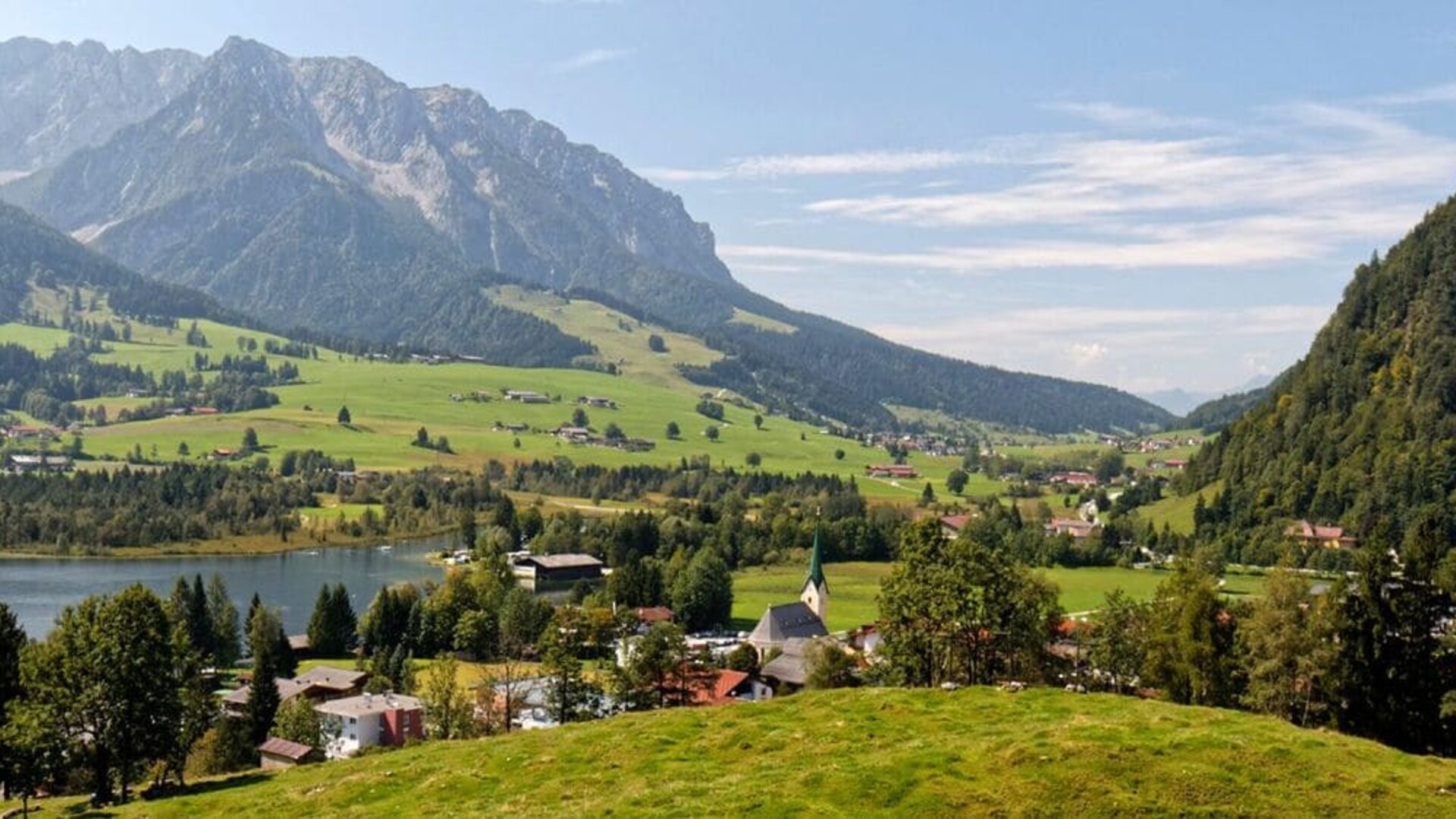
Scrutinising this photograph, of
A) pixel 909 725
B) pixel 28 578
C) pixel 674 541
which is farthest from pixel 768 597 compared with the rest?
pixel 909 725

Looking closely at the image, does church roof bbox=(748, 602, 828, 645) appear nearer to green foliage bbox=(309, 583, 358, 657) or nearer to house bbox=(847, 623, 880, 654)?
house bbox=(847, 623, 880, 654)

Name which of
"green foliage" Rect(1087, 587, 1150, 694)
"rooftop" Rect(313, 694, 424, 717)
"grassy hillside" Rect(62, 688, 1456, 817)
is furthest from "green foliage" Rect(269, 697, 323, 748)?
"green foliage" Rect(1087, 587, 1150, 694)

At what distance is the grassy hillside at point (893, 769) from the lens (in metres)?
33.7

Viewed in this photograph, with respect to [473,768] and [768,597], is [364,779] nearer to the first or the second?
[473,768]

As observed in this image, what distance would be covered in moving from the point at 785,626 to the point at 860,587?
173 ft

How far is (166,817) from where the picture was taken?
45.7 meters

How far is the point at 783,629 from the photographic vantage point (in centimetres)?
11644

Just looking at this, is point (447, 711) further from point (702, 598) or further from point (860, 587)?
point (860, 587)

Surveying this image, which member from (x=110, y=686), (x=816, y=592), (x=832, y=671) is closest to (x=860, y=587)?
(x=816, y=592)

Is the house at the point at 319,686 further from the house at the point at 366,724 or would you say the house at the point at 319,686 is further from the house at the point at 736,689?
the house at the point at 736,689

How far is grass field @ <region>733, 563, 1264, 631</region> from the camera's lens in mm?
144875

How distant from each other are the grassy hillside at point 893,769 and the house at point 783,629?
62348 mm

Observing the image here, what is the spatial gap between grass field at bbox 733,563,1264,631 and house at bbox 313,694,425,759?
54590mm

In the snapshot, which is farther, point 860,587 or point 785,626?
point 860,587
